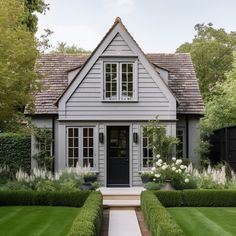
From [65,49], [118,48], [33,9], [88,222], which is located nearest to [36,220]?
[88,222]

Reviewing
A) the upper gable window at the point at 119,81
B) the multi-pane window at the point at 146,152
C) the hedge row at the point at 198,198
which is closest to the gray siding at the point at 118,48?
the upper gable window at the point at 119,81

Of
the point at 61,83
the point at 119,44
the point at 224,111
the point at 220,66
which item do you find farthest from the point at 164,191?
the point at 220,66

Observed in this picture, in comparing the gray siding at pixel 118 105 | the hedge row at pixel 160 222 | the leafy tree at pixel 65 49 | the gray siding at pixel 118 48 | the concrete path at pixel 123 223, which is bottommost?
the concrete path at pixel 123 223

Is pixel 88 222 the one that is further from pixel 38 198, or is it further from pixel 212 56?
pixel 212 56

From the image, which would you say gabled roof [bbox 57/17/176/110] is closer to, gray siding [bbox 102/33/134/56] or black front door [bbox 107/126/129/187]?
gray siding [bbox 102/33/134/56]

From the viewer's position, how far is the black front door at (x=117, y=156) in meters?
21.0

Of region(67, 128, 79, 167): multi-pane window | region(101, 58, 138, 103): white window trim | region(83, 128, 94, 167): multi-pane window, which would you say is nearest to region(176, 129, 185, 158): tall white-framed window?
region(101, 58, 138, 103): white window trim

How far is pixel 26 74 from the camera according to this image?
14.3 m

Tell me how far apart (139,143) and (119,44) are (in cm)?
410

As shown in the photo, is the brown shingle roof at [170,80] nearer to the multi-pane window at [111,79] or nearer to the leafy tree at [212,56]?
the multi-pane window at [111,79]

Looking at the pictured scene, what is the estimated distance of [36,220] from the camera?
12.8 metres

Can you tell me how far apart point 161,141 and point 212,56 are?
2363 cm

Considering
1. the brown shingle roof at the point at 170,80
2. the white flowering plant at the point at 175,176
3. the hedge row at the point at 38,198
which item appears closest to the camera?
the hedge row at the point at 38,198

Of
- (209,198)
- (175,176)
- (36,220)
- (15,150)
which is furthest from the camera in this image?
(15,150)
